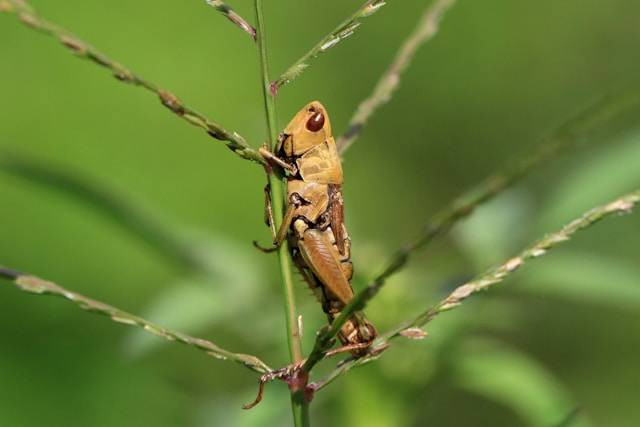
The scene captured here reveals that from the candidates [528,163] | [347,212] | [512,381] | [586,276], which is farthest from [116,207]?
[528,163]

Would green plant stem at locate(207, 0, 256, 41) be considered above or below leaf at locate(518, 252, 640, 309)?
above

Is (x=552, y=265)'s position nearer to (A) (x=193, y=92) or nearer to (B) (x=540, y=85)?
(A) (x=193, y=92)

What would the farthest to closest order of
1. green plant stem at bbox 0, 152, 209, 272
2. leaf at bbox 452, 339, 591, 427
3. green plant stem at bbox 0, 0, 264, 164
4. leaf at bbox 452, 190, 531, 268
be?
leaf at bbox 452, 190, 531, 268 → leaf at bbox 452, 339, 591, 427 → green plant stem at bbox 0, 152, 209, 272 → green plant stem at bbox 0, 0, 264, 164

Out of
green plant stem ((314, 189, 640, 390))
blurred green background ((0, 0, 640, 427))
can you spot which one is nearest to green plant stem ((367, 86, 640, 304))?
green plant stem ((314, 189, 640, 390))

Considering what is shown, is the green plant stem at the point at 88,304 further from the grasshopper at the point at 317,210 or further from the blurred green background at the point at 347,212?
the blurred green background at the point at 347,212

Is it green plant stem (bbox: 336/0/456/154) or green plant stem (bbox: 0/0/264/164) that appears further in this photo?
green plant stem (bbox: 336/0/456/154)

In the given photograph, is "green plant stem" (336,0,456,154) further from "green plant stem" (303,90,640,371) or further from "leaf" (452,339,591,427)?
"leaf" (452,339,591,427)
